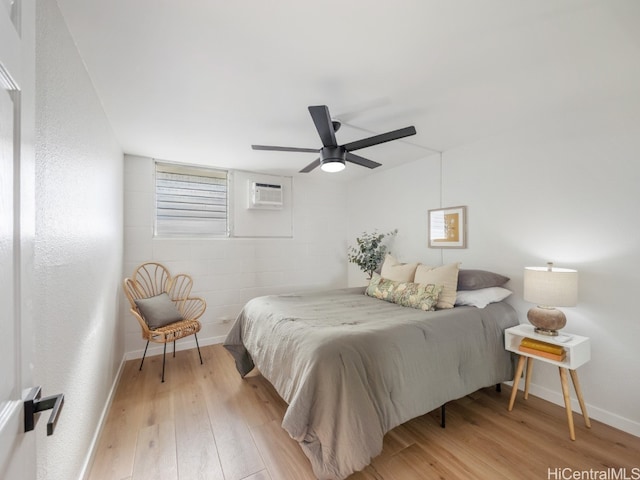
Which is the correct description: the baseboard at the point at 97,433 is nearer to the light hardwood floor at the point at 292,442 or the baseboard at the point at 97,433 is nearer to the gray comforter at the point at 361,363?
the light hardwood floor at the point at 292,442

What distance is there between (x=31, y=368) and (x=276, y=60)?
1738mm

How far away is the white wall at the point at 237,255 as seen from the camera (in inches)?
129

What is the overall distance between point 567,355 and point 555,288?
488 millimetres

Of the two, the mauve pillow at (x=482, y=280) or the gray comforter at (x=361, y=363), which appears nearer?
the gray comforter at (x=361, y=363)

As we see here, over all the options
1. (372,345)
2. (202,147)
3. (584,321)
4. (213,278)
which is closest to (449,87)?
(372,345)

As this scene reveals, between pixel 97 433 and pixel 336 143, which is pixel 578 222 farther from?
pixel 97 433

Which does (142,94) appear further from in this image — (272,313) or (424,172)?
(424,172)

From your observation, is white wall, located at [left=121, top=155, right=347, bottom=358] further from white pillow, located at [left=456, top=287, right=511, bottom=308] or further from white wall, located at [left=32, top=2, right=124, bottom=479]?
white pillow, located at [left=456, top=287, right=511, bottom=308]

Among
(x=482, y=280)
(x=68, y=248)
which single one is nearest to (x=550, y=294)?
(x=482, y=280)

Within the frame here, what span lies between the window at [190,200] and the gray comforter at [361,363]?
65.8 inches

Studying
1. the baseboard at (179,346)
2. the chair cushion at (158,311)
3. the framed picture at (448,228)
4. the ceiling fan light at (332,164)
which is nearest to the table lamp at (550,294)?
the framed picture at (448,228)

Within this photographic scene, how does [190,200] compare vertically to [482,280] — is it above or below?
above

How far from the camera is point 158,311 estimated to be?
2926mm

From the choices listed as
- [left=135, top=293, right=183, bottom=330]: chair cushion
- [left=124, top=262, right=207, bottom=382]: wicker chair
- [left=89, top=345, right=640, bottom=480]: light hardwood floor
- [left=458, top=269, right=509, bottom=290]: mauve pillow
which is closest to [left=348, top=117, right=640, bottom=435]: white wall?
[left=458, top=269, right=509, bottom=290]: mauve pillow
